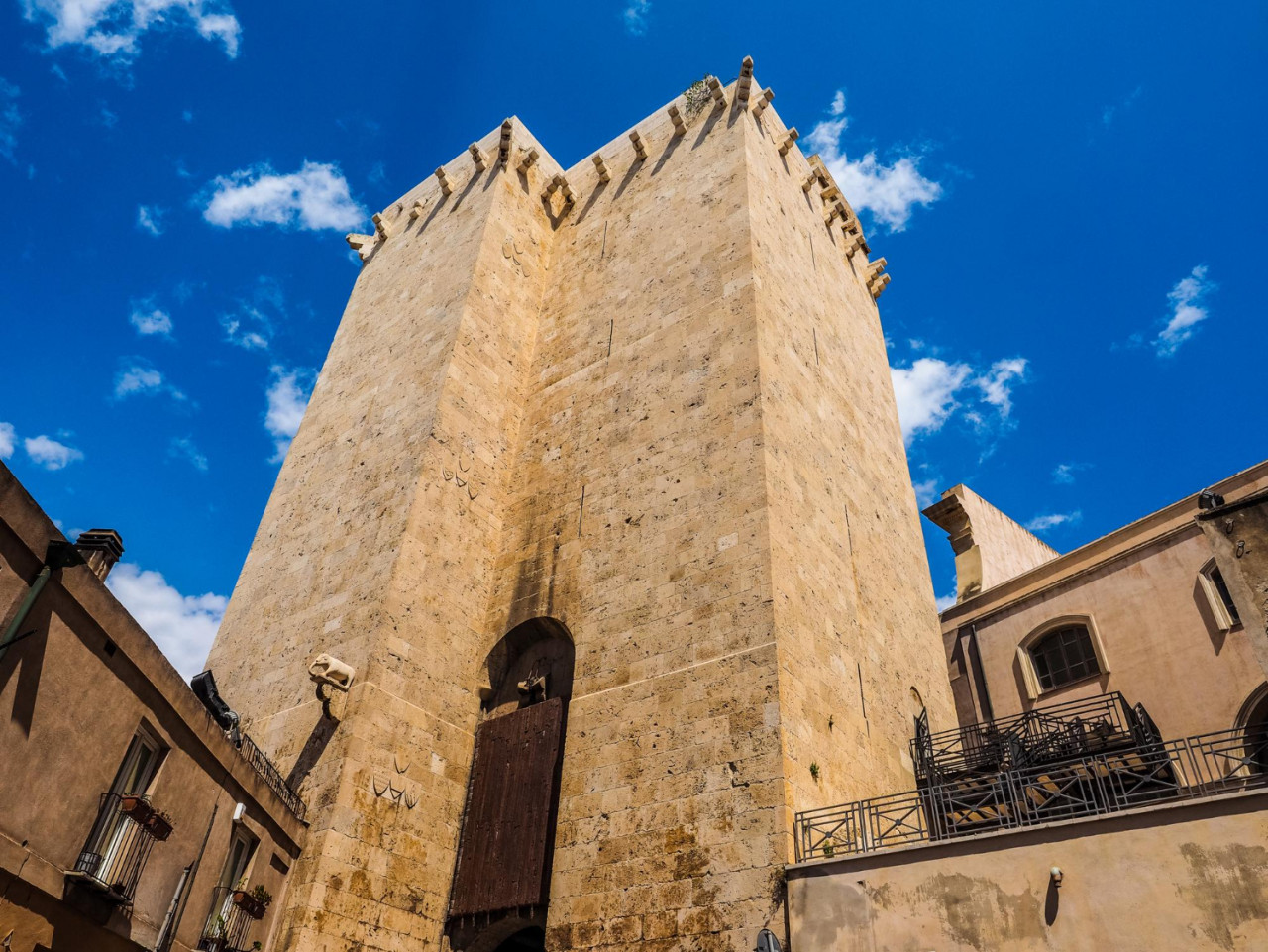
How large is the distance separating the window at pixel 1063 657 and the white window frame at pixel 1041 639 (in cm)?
5

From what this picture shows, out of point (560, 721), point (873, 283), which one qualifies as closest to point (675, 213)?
point (873, 283)

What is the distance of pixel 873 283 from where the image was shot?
23359 mm

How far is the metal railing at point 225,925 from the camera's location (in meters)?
9.35

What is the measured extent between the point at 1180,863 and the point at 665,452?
8346 mm

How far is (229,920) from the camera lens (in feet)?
32.1

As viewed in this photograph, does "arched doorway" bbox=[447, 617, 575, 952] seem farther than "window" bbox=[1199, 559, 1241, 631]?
No

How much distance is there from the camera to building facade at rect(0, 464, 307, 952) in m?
6.86

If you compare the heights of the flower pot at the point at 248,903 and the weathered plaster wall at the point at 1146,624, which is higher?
the weathered plaster wall at the point at 1146,624

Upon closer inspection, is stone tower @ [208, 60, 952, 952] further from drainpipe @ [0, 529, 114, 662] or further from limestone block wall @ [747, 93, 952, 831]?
drainpipe @ [0, 529, 114, 662]

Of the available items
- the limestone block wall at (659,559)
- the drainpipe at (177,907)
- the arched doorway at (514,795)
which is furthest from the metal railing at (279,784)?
the limestone block wall at (659,559)

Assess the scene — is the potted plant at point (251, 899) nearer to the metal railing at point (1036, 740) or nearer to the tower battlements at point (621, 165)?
the metal railing at point (1036, 740)

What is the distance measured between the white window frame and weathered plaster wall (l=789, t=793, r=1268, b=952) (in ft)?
27.9

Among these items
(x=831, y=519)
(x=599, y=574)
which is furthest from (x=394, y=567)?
(x=831, y=519)

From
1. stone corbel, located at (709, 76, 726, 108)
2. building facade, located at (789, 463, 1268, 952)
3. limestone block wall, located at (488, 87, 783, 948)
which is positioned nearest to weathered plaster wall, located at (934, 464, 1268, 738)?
building facade, located at (789, 463, 1268, 952)
